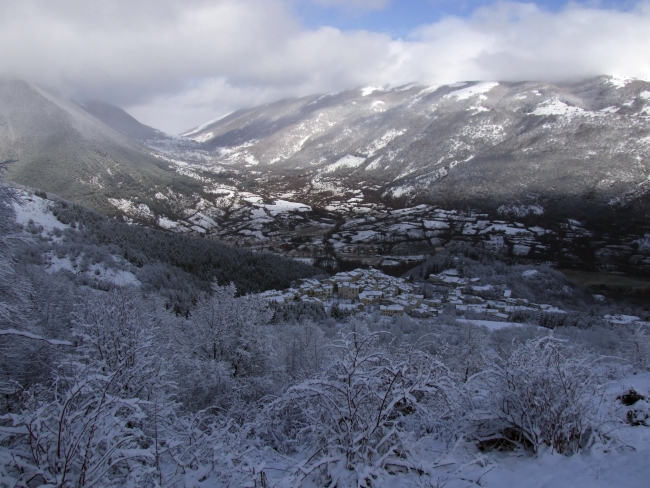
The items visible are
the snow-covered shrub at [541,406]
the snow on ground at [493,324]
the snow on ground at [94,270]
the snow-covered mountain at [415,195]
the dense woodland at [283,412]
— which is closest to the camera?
the dense woodland at [283,412]

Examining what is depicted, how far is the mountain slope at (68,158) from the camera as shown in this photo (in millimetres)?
123500

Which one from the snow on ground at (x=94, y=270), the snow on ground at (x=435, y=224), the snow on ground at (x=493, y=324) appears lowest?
the snow on ground at (x=493, y=324)

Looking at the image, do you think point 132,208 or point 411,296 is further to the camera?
point 132,208

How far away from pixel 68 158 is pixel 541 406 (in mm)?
171867

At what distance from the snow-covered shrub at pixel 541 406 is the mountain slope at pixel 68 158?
432ft

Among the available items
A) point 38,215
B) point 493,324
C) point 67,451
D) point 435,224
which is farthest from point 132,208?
point 67,451

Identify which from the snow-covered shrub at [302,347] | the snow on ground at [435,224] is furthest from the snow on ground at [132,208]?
the snow-covered shrub at [302,347]

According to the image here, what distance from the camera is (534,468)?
12.8ft

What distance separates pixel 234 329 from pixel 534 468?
40.5 ft

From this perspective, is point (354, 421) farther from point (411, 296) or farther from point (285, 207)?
point (285, 207)

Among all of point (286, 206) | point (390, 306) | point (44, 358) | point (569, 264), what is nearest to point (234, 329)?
point (44, 358)

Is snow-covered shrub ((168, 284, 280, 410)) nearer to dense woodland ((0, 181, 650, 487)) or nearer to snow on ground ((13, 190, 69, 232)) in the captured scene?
dense woodland ((0, 181, 650, 487))

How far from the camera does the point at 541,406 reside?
14.4 feet

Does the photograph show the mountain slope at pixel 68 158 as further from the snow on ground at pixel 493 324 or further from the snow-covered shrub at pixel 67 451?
the snow-covered shrub at pixel 67 451
